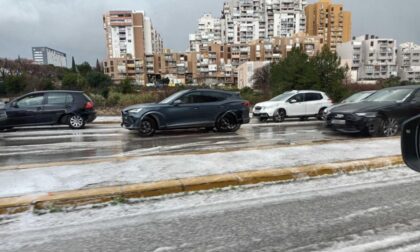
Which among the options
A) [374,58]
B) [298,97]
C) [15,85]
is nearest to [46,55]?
[15,85]

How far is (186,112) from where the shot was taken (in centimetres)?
1134

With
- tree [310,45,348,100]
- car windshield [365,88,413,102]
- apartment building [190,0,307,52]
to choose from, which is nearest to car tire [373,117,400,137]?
car windshield [365,88,413,102]

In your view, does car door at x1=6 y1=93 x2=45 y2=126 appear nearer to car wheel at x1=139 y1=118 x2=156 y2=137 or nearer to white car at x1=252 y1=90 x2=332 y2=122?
Result: car wheel at x1=139 y1=118 x2=156 y2=137

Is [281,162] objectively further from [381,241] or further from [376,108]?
[376,108]

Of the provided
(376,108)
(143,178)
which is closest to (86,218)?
(143,178)

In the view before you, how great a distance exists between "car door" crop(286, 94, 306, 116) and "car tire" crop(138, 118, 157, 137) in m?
8.14

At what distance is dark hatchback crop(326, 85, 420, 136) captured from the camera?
9.85m

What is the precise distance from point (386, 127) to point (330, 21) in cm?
16441

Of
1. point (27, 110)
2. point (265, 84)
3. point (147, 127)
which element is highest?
point (265, 84)

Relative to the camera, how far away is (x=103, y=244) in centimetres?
328

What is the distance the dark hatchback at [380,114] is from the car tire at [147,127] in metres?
5.95

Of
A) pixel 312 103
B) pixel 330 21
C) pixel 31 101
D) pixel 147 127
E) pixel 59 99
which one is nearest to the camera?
pixel 147 127

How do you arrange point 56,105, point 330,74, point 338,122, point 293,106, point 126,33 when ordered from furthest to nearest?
point 126,33
point 330,74
point 293,106
point 56,105
point 338,122

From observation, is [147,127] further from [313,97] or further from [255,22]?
[255,22]
